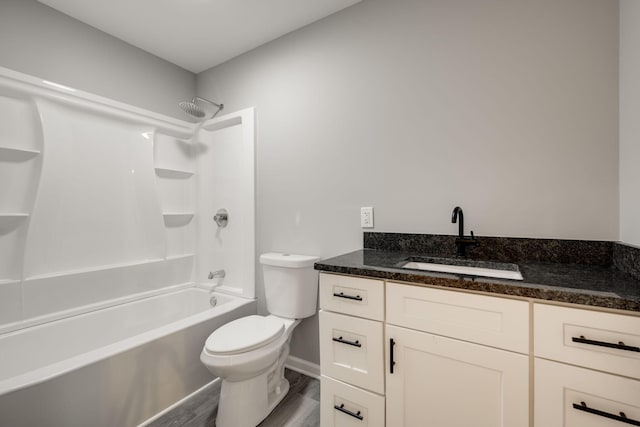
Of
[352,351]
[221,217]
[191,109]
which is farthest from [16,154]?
[352,351]

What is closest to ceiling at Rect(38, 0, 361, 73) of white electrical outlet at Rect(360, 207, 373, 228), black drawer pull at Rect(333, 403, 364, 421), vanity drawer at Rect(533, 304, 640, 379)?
white electrical outlet at Rect(360, 207, 373, 228)

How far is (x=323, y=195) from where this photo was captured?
73.4 inches

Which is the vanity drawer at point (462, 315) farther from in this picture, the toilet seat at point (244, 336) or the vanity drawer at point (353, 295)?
the toilet seat at point (244, 336)

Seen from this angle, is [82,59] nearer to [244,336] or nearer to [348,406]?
[244,336]

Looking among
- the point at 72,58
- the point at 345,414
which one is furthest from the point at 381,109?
the point at 72,58

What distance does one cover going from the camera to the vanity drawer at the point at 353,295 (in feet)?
3.54

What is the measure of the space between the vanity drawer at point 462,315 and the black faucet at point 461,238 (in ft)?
1.66

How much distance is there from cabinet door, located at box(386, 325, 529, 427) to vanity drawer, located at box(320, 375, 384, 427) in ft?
0.20

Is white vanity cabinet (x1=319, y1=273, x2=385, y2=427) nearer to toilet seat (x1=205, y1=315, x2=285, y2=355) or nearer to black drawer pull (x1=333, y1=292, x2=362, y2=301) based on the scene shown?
black drawer pull (x1=333, y1=292, x2=362, y2=301)

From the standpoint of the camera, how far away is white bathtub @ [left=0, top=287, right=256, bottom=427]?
115 cm

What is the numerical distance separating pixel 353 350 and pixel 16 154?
7.30ft

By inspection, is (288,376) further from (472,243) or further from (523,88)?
(523,88)

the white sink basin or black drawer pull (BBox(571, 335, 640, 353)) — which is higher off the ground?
the white sink basin

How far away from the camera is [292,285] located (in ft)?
5.79
